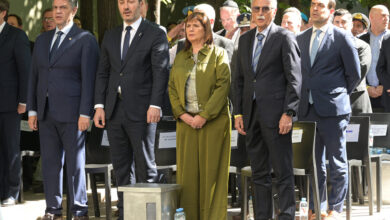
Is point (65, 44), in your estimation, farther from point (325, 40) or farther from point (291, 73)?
point (325, 40)

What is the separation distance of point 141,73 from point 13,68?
2.05 metres

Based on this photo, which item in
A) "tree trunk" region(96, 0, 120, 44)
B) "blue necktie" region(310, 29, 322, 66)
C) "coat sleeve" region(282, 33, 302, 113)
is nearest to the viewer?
"coat sleeve" region(282, 33, 302, 113)

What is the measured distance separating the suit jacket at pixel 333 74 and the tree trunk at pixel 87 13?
27.6ft

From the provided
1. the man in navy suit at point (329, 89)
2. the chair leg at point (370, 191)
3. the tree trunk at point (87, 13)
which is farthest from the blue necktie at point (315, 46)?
the tree trunk at point (87, 13)

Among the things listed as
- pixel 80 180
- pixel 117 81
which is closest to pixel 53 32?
pixel 117 81

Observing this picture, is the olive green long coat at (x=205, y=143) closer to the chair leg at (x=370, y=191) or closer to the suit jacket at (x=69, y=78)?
the suit jacket at (x=69, y=78)

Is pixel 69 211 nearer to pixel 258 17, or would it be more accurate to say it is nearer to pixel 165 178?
pixel 165 178

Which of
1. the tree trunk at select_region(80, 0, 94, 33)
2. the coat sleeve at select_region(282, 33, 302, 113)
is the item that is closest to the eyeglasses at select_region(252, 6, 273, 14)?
the coat sleeve at select_region(282, 33, 302, 113)

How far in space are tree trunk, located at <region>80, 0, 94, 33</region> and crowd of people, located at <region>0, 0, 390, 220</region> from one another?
7938mm

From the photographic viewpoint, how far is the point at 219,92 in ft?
22.1

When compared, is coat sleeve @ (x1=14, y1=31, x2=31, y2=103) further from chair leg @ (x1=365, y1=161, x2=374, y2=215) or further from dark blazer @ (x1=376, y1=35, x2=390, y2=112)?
dark blazer @ (x1=376, y1=35, x2=390, y2=112)

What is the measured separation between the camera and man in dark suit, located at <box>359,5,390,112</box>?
9.97 meters

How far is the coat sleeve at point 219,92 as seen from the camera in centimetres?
666

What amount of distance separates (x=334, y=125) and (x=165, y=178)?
66.5 inches
